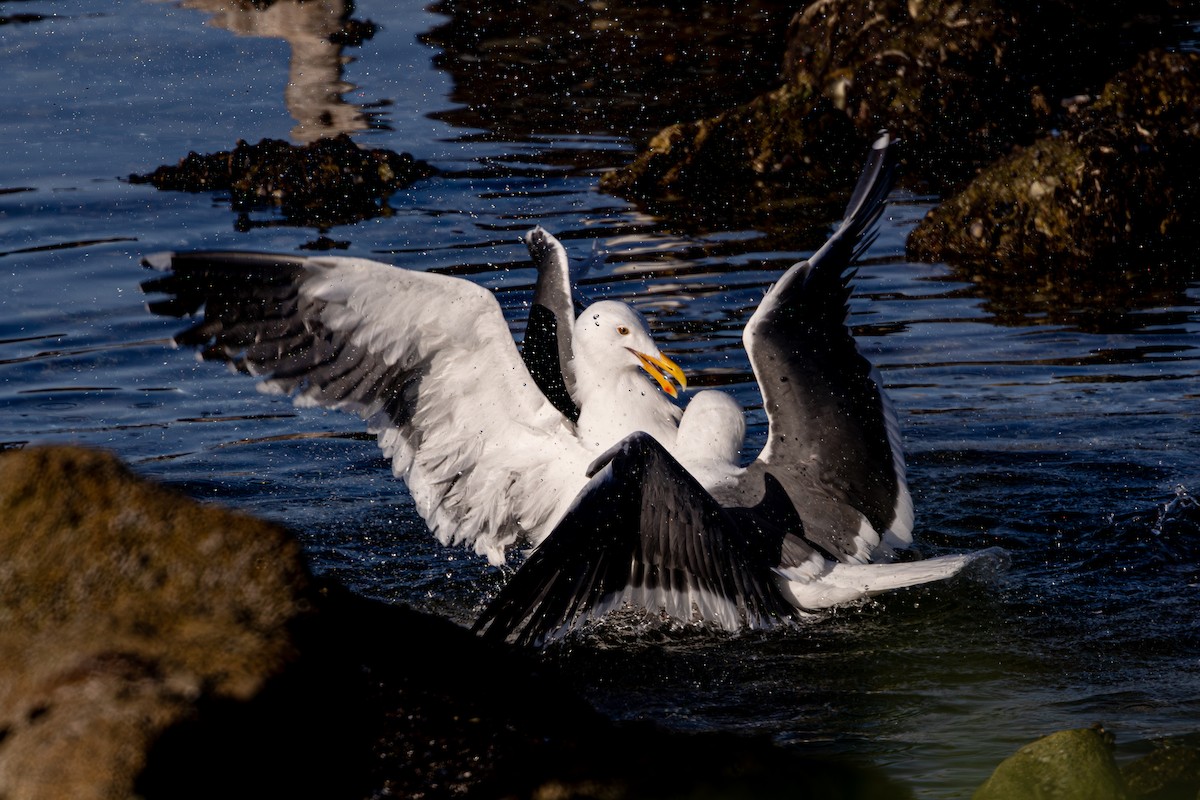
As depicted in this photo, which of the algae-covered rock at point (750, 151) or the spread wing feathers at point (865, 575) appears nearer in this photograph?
the spread wing feathers at point (865, 575)

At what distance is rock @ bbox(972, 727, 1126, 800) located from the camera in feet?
10.9

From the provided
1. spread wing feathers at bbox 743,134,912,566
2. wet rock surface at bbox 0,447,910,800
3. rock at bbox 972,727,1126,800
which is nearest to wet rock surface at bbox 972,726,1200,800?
rock at bbox 972,727,1126,800

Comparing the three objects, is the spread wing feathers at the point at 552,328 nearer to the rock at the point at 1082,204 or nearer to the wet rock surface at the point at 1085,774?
the wet rock surface at the point at 1085,774

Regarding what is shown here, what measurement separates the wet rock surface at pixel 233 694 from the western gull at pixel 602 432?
1375mm

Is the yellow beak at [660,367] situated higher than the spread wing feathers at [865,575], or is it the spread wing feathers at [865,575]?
the yellow beak at [660,367]

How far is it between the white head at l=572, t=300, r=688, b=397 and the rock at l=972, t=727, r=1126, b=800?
2.68 m

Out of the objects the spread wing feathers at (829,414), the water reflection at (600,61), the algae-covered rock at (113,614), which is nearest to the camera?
the algae-covered rock at (113,614)

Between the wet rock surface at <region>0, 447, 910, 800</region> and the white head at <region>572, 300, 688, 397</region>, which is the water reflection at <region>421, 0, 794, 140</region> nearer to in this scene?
the white head at <region>572, 300, 688, 397</region>

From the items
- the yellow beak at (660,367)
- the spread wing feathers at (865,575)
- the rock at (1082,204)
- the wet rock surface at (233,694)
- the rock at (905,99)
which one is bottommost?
the spread wing feathers at (865,575)

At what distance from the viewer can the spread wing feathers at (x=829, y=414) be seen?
17.2 feet

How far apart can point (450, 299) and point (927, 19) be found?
7821 millimetres

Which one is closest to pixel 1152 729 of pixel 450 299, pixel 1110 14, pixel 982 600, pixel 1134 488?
pixel 982 600

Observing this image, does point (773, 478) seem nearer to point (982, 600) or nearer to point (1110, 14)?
point (982, 600)

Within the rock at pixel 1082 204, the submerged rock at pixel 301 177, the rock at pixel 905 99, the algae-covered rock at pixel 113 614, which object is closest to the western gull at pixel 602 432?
the algae-covered rock at pixel 113 614
